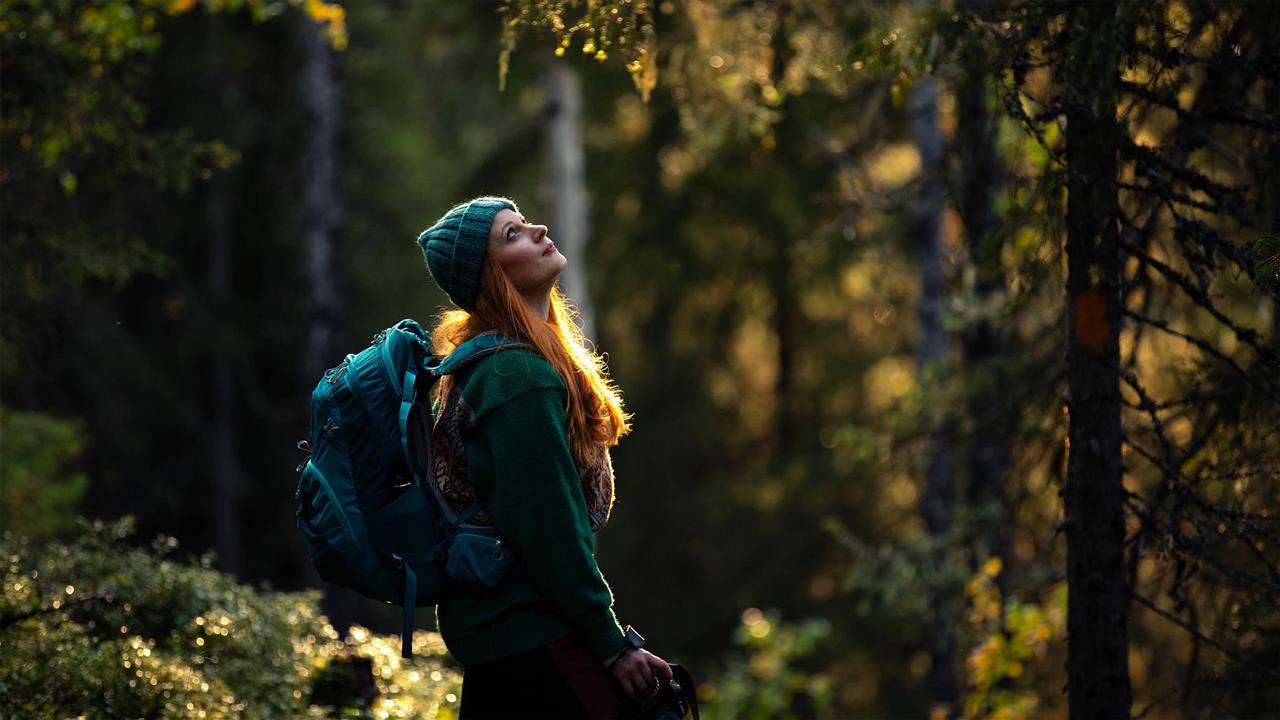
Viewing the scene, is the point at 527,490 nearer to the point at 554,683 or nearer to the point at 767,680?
the point at 554,683

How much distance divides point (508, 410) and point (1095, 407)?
216 centimetres

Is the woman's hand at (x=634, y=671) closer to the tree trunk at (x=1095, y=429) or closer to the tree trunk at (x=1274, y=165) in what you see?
the tree trunk at (x=1095, y=429)

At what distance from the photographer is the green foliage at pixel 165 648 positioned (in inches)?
162

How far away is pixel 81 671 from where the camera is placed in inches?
160

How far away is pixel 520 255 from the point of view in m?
3.47

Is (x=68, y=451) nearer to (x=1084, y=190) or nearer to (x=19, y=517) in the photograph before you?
(x=19, y=517)

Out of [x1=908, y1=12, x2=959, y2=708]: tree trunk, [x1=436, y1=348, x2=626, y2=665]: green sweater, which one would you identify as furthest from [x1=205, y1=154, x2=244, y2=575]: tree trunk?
[x1=436, y1=348, x2=626, y2=665]: green sweater

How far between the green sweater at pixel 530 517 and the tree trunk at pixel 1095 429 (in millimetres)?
1925

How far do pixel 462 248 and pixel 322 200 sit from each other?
29.6 feet

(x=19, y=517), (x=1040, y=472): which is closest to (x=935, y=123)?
(x=1040, y=472)

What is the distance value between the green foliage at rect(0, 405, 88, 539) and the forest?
0.04m

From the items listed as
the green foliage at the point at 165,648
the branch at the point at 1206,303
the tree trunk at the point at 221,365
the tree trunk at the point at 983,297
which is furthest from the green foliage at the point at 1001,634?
the tree trunk at the point at 221,365

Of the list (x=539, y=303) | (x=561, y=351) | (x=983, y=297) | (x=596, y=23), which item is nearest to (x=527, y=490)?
(x=561, y=351)

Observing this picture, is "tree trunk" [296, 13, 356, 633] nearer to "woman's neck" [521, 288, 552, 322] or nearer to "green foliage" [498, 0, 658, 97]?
"green foliage" [498, 0, 658, 97]
